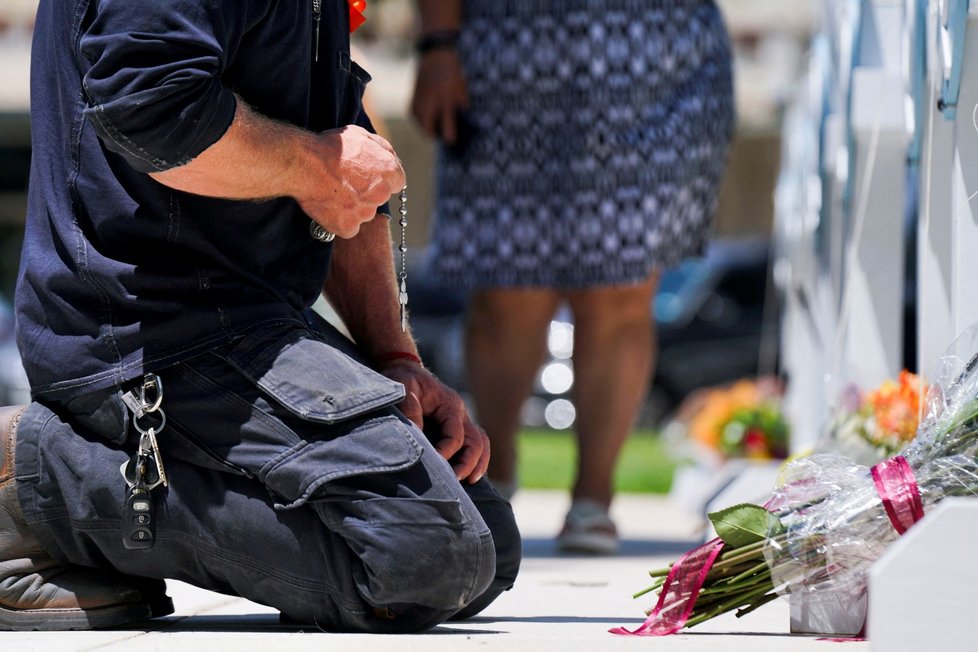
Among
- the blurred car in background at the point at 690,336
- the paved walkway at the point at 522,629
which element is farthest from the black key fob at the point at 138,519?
the blurred car in background at the point at 690,336

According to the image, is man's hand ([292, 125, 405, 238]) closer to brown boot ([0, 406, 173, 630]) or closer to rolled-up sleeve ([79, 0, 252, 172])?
rolled-up sleeve ([79, 0, 252, 172])

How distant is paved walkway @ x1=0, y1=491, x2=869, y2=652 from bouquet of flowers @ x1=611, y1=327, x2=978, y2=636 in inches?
2.2

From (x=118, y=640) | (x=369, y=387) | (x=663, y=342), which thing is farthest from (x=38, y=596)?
(x=663, y=342)

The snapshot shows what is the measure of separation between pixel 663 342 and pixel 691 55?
402 inches

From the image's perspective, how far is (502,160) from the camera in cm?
386

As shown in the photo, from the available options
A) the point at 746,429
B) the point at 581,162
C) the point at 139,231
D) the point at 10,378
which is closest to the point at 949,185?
the point at 139,231

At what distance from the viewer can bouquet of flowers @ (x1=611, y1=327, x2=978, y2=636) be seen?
1843mm

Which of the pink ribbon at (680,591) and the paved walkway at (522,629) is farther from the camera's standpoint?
the pink ribbon at (680,591)

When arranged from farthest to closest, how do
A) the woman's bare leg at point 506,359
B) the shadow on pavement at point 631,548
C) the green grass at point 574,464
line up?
the green grass at point 574,464 → the woman's bare leg at point 506,359 → the shadow on pavement at point 631,548

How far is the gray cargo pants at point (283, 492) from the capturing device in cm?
197

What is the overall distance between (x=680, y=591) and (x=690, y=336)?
12096 millimetres

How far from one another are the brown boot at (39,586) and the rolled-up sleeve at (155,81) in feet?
1.61

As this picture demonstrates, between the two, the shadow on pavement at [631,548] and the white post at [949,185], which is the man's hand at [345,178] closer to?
the white post at [949,185]

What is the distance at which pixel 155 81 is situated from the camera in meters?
1.84
